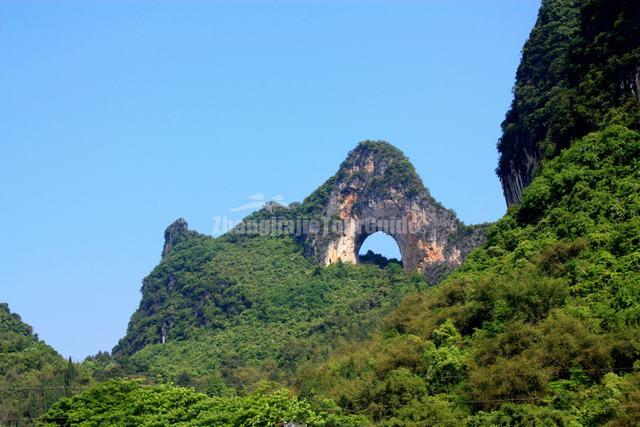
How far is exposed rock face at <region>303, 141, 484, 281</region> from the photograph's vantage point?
275 feet

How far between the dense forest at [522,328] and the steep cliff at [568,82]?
88 mm

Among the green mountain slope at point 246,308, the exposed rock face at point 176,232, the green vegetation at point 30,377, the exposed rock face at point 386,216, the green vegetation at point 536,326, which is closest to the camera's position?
the green vegetation at point 536,326

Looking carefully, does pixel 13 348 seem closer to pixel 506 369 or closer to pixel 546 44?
pixel 546 44

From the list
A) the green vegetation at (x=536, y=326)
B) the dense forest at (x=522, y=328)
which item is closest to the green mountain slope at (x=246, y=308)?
the dense forest at (x=522, y=328)

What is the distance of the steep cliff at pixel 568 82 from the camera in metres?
43.2

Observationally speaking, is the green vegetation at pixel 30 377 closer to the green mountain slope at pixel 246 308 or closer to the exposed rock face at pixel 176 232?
the green mountain slope at pixel 246 308

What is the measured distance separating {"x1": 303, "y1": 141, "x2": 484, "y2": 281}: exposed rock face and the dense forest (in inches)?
581

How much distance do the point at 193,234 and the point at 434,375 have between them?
71291 mm

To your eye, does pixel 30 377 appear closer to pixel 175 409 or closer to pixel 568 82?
pixel 175 409

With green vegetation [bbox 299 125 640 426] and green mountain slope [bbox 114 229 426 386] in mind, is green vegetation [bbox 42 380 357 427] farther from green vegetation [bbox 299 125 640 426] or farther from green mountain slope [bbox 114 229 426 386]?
green mountain slope [bbox 114 229 426 386]

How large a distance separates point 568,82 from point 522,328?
17776mm

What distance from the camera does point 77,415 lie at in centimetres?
3962

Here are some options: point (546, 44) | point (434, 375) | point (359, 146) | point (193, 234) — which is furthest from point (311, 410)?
point (193, 234)

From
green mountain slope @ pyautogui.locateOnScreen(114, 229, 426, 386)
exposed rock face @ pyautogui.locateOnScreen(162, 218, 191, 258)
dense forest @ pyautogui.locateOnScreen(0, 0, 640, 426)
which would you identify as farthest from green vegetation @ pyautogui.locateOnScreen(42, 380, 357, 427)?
exposed rock face @ pyautogui.locateOnScreen(162, 218, 191, 258)
